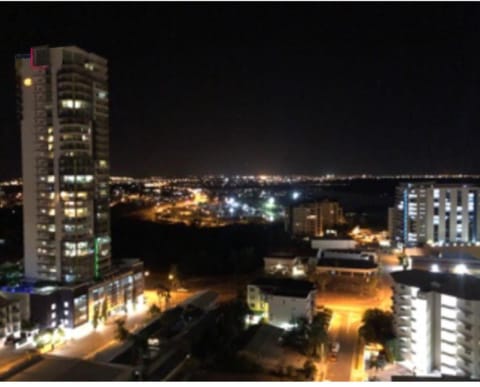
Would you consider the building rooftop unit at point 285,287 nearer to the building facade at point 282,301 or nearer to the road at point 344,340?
the building facade at point 282,301

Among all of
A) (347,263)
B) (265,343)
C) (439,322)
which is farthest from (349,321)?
(347,263)

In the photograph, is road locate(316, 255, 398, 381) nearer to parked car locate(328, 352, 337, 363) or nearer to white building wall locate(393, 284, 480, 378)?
parked car locate(328, 352, 337, 363)

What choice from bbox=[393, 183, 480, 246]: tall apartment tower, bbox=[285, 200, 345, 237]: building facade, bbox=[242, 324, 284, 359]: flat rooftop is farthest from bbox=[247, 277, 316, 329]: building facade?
bbox=[285, 200, 345, 237]: building facade

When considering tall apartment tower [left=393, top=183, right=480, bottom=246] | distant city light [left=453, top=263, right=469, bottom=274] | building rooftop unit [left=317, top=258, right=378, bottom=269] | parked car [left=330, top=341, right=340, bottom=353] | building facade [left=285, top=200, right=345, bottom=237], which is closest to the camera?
parked car [left=330, top=341, right=340, bottom=353]

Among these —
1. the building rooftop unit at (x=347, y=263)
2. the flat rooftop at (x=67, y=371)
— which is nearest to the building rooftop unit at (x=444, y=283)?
the flat rooftop at (x=67, y=371)

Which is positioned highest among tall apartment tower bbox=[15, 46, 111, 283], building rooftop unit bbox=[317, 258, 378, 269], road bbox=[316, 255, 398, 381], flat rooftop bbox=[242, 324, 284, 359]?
tall apartment tower bbox=[15, 46, 111, 283]

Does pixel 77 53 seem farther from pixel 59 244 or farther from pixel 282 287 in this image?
pixel 282 287
